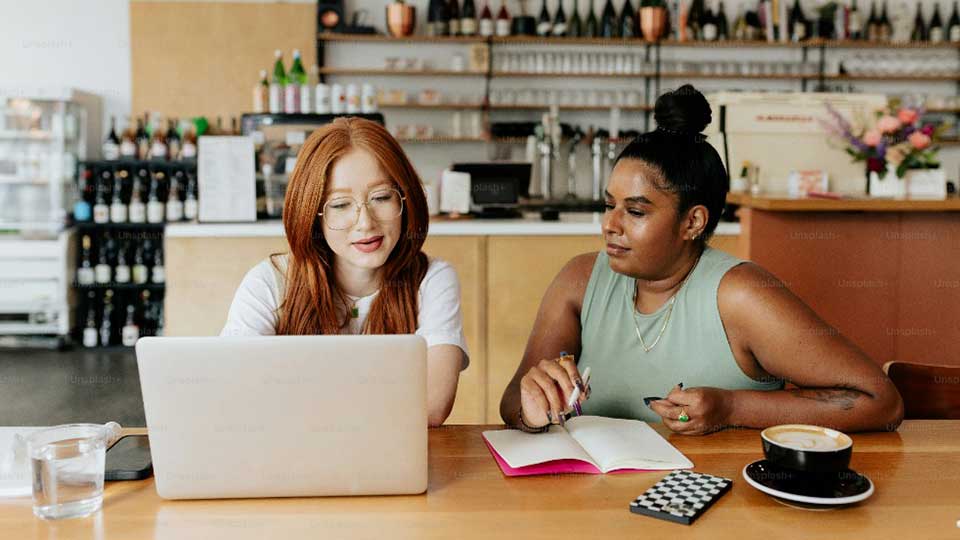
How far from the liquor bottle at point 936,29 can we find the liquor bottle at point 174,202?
5.37m

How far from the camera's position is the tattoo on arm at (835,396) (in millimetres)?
1432

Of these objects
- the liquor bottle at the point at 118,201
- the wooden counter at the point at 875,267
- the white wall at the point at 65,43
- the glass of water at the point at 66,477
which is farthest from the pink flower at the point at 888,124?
the white wall at the point at 65,43

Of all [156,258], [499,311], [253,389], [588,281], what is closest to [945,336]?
[499,311]

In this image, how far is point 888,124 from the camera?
3943mm

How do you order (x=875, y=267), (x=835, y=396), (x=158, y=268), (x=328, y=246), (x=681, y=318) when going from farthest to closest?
(x=158, y=268) < (x=875, y=267) < (x=328, y=246) < (x=681, y=318) < (x=835, y=396)

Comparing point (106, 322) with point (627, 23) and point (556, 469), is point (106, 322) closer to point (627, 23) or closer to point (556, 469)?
point (627, 23)

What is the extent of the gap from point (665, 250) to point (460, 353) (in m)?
0.45

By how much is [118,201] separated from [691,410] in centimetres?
523

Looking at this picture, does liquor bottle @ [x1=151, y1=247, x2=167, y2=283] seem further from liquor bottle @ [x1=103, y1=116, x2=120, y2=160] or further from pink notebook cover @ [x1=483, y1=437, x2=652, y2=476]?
pink notebook cover @ [x1=483, y1=437, x2=652, y2=476]

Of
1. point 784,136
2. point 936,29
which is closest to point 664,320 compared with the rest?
point 784,136

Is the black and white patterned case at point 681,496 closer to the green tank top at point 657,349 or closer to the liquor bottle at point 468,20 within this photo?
the green tank top at point 657,349

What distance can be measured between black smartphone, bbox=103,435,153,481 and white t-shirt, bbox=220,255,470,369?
0.40 m

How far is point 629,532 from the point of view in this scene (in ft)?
3.27

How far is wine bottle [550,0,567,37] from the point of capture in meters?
6.17
